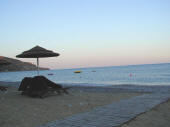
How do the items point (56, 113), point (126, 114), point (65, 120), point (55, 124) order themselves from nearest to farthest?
point (55, 124) → point (65, 120) → point (126, 114) → point (56, 113)

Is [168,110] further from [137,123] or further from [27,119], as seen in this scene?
[27,119]

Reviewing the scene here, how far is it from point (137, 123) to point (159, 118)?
81 centimetres

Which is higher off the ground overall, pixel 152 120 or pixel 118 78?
pixel 152 120

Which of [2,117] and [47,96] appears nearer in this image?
[2,117]

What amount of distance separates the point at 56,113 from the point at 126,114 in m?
1.90

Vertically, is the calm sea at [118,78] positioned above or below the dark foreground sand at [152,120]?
below

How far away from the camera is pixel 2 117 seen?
459 centimetres

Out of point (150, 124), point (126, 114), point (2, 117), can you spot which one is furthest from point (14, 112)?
point (150, 124)

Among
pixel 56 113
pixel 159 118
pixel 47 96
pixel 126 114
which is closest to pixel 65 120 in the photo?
pixel 56 113

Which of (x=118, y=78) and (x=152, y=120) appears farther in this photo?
(x=118, y=78)

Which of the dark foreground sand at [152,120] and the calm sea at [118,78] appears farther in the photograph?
the calm sea at [118,78]

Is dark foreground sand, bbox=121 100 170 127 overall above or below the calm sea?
above

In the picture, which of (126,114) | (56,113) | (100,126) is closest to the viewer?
(100,126)

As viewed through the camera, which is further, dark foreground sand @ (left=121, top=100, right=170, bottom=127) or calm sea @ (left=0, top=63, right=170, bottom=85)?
calm sea @ (left=0, top=63, right=170, bottom=85)
